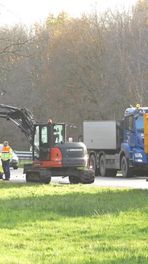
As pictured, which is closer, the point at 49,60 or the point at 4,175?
the point at 4,175

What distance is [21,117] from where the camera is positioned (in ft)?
89.6

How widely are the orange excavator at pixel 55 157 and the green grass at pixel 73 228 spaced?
646 centimetres

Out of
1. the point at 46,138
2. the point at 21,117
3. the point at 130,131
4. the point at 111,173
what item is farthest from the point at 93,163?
the point at 46,138

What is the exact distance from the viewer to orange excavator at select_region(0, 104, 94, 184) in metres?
24.6

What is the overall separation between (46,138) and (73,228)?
46.8 feet

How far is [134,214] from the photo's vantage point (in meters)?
13.1

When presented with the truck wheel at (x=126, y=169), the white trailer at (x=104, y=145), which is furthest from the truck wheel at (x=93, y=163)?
the truck wheel at (x=126, y=169)

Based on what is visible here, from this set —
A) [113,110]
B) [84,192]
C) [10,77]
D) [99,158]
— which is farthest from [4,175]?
[10,77]

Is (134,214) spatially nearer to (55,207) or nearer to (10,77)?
(55,207)

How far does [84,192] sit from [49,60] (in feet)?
149

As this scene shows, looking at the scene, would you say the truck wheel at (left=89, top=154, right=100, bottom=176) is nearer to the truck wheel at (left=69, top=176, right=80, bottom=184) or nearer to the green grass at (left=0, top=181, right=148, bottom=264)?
the truck wheel at (left=69, top=176, right=80, bottom=184)

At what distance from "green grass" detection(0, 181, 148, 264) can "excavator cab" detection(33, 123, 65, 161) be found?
7016 mm

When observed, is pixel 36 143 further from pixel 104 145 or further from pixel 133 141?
pixel 104 145

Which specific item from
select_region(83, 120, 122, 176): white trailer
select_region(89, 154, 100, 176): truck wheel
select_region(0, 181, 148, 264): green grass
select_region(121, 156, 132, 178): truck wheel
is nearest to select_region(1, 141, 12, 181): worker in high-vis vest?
select_region(121, 156, 132, 178): truck wheel
